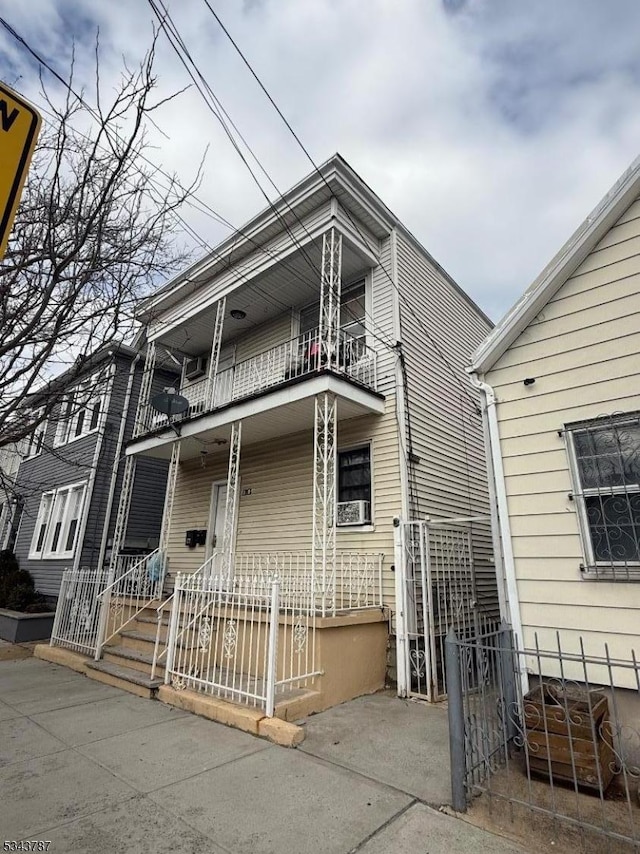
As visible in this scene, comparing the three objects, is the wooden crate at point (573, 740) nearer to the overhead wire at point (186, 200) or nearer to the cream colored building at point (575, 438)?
the cream colored building at point (575, 438)

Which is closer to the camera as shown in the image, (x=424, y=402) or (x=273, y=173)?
(x=273, y=173)

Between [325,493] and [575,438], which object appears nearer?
[575,438]

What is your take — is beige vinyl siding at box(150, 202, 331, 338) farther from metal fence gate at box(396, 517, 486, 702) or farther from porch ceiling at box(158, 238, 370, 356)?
metal fence gate at box(396, 517, 486, 702)

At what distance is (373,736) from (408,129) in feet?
26.3

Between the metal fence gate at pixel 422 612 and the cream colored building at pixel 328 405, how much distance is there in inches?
16.6

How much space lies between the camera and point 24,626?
1010 centimetres

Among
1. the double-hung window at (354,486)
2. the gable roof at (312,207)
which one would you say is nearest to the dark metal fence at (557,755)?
the double-hung window at (354,486)

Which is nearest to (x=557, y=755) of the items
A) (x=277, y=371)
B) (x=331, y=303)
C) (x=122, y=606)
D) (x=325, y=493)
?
(x=325, y=493)

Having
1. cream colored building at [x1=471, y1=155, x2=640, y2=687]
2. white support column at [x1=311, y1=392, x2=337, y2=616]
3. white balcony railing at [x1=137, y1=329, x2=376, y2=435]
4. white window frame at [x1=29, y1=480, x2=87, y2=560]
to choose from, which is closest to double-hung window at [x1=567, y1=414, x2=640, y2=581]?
cream colored building at [x1=471, y1=155, x2=640, y2=687]

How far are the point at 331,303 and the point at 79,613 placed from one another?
7097mm

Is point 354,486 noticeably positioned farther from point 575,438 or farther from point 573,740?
point 573,740

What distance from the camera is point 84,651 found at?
759 centimetres

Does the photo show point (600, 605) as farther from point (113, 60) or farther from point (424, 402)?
point (113, 60)

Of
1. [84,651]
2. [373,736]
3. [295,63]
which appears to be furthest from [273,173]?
[84,651]
